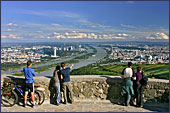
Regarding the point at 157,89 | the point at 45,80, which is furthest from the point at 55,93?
the point at 157,89

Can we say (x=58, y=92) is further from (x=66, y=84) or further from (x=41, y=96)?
(x=41, y=96)

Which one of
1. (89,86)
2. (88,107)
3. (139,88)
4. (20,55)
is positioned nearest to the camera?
(139,88)

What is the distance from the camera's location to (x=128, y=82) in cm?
552

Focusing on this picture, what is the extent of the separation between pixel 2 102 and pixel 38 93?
117 centimetres

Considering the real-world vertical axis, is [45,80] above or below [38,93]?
above

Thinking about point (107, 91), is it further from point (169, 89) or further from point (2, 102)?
point (2, 102)

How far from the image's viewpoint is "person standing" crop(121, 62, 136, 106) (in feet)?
18.0

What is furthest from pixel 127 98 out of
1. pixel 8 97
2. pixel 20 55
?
pixel 20 55

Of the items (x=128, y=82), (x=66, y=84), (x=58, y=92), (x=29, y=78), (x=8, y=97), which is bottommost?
(x=8, y=97)

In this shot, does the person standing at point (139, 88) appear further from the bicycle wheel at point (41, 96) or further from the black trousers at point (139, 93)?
the bicycle wheel at point (41, 96)

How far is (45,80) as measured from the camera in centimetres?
609

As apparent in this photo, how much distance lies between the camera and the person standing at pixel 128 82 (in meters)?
5.49

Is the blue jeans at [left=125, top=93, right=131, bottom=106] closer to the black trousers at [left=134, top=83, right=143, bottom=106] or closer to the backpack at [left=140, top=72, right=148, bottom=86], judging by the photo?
the black trousers at [left=134, top=83, right=143, bottom=106]

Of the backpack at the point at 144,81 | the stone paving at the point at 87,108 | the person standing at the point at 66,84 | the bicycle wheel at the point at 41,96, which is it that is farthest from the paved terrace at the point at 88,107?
the backpack at the point at 144,81
